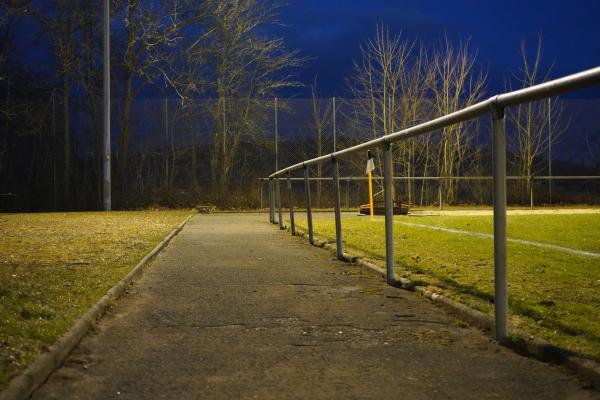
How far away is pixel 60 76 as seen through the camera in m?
27.4

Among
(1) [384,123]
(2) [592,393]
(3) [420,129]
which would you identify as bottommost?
(2) [592,393]

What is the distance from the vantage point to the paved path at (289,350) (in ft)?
11.4

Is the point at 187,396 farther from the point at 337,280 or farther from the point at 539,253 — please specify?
the point at 539,253

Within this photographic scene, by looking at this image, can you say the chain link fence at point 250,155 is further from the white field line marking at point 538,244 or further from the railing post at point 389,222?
A: the railing post at point 389,222

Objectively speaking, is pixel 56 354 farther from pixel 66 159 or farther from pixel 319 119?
pixel 319 119

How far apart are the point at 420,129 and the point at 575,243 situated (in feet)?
17.1

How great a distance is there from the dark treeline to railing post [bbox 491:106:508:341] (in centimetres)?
2122

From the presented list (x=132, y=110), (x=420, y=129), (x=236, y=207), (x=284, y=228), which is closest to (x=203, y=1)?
(x=132, y=110)

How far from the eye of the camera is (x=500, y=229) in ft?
14.4

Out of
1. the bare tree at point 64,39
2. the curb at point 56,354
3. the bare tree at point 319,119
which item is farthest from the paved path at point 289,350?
the bare tree at point 64,39

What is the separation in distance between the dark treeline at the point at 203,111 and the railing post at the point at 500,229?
69.6 feet

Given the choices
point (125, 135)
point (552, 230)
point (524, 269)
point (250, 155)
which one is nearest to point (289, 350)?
point (524, 269)

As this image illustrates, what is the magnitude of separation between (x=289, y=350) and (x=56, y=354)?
1318 mm

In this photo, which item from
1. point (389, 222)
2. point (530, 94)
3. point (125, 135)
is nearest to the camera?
point (530, 94)
